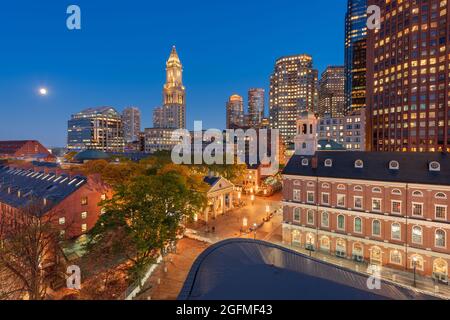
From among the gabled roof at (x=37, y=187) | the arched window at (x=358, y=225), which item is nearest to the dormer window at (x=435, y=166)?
the arched window at (x=358, y=225)

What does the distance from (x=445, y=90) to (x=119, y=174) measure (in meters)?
121

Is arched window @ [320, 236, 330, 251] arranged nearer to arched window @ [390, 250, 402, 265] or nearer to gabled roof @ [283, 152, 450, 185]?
arched window @ [390, 250, 402, 265]

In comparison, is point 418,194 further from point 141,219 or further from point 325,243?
point 141,219

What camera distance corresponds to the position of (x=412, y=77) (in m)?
99.5

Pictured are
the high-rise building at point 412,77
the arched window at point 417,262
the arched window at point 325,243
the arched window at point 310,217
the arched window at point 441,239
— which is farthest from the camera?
the high-rise building at point 412,77

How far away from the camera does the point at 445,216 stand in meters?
28.0

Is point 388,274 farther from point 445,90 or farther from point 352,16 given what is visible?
point 352,16

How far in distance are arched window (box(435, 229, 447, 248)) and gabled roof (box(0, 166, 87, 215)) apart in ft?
167

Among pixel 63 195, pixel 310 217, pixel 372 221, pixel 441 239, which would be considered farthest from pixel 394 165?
pixel 63 195

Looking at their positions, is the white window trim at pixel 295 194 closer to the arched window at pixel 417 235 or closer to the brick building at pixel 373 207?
the brick building at pixel 373 207

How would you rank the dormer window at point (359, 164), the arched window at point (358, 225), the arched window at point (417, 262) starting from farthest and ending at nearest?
the dormer window at point (359, 164) < the arched window at point (358, 225) < the arched window at point (417, 262)

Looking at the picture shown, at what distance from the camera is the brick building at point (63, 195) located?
3619 cm

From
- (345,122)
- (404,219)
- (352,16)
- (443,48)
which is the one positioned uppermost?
(352,16)

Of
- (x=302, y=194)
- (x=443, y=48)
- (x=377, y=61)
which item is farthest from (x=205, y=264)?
(x=377, y=61)
